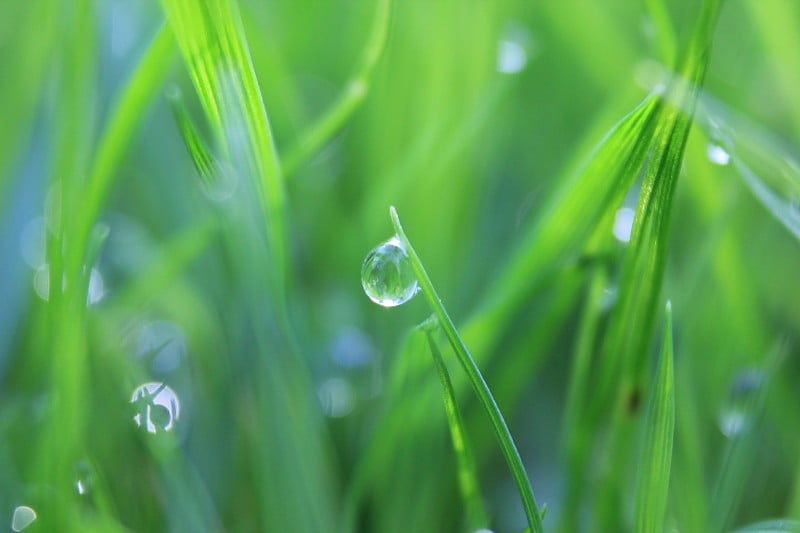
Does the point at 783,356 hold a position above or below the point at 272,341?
below

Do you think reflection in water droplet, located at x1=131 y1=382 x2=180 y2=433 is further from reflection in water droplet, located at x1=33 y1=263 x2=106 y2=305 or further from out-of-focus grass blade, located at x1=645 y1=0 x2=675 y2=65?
out-of-focus grass blade, located at x1=645 y1=0 x2=675 y2=65

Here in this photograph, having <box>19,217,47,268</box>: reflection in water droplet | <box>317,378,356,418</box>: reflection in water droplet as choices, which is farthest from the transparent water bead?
<box>19,217,47,268</box>: reflection in water droplet

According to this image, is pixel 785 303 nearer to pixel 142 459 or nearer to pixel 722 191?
pixel 722 191

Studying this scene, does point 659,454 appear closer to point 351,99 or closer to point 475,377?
point 475,377

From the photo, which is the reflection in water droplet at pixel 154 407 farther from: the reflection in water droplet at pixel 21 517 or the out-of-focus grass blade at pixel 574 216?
the out-of-focus grass blade at pixel 574 216

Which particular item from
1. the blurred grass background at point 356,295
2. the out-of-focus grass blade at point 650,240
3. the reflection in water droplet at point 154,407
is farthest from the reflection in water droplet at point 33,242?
the out-of-focus grass blade at point 650,240

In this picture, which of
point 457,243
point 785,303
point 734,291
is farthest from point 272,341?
point 785,303
